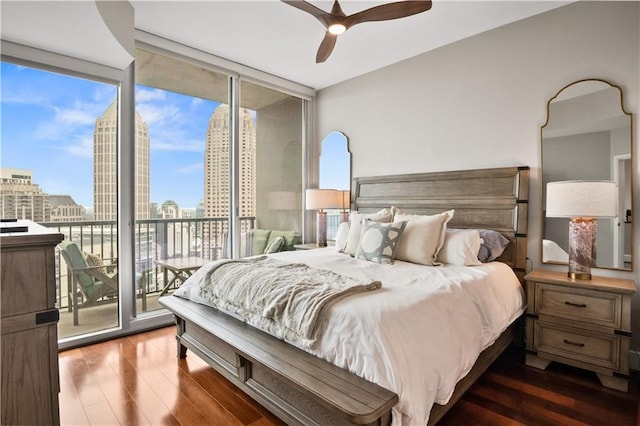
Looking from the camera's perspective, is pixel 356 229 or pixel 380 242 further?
pixel 356 229

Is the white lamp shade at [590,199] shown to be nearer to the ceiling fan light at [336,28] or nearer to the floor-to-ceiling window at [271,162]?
the ceiling fan light at [336,28]

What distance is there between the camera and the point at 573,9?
9.07 feet

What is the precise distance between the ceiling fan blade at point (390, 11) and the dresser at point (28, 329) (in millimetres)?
2190

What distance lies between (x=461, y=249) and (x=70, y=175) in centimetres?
342

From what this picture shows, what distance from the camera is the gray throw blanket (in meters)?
1.71

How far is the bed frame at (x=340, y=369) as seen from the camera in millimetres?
1432

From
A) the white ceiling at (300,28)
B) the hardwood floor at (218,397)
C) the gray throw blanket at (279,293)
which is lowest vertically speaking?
the hardwood floor at (218,397)

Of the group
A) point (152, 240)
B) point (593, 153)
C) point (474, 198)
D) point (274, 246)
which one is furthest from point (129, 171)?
point (593, 153)

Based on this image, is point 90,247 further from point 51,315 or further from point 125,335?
point 51,315

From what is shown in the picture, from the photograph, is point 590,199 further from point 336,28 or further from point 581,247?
point 336,28

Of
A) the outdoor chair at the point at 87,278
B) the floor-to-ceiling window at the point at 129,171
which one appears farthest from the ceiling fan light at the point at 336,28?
the outdoor chair at the point at 87,278

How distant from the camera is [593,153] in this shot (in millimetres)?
2680

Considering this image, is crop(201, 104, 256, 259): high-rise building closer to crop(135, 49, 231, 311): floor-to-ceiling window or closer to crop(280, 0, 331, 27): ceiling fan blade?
crop(135, 49, 231, 311): floor-to-ceiling window

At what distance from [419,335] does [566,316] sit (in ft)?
5.09
